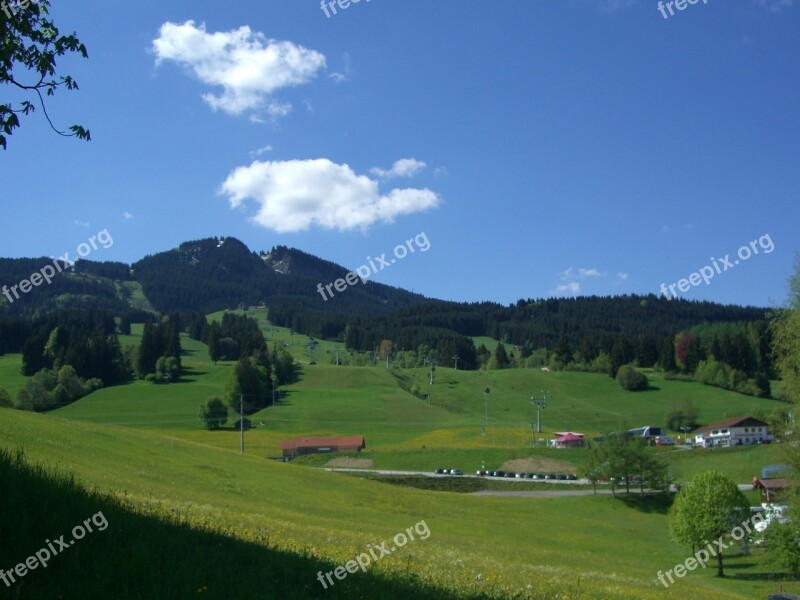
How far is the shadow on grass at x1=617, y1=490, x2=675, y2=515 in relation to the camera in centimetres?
8031

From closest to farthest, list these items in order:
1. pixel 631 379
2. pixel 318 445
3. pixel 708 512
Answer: pixel 708 512 < pixel 318 445 < pixel 631 379

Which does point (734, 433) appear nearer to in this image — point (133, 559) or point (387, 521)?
point (387, 521)

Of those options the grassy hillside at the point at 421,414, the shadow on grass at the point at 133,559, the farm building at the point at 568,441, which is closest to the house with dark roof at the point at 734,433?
the grassy hillside at the point at 421,414

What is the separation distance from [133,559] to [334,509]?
116 ft

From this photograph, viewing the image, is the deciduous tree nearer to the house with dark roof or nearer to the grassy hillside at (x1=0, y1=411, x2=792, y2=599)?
the grassy hillside at (x1=0, y1=411, x2=792, y2=599)

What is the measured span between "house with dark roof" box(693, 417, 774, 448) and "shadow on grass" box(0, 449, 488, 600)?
137 meters

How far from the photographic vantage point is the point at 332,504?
4653 centimetres

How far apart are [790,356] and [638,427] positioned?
413ft

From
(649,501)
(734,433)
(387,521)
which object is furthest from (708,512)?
(734,433)

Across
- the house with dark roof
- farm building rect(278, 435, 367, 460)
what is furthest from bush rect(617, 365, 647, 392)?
farm building rect(278, 435, 367, 460)

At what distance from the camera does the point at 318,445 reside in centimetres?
12606

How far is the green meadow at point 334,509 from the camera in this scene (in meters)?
9.85

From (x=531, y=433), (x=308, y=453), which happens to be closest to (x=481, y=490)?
(x=308, y=453)

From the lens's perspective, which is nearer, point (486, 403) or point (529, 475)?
point (529, 475)
